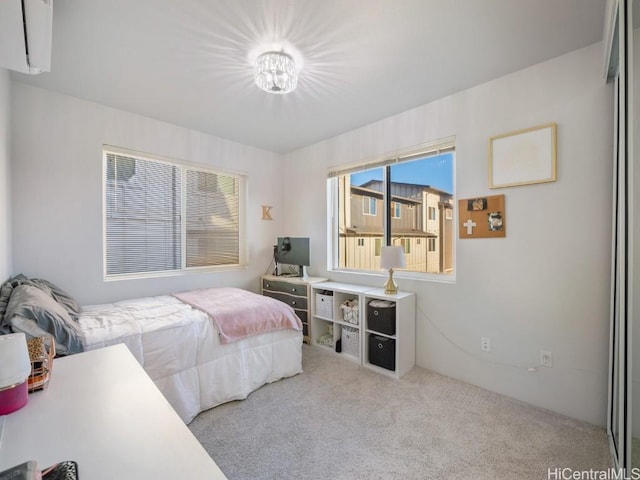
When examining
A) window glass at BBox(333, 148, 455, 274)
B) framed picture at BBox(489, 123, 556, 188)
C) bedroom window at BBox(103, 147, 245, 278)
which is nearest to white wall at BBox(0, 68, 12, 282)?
bedroom window at BBox(103, 147, 245, 278)

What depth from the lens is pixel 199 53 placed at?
193 cm

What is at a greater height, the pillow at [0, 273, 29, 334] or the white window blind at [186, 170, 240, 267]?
the white window blind at [186, 170, 240, 267]

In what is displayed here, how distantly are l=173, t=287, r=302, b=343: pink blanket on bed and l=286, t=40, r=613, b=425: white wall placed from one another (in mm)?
1339

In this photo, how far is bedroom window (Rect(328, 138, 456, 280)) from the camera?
2.71 metres

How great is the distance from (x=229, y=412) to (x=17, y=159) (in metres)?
2.65

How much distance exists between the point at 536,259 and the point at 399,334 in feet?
4.00

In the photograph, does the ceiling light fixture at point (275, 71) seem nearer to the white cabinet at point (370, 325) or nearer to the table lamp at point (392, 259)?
the table lamp at point (392, 259)

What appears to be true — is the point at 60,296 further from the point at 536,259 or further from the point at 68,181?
the point at 536,259

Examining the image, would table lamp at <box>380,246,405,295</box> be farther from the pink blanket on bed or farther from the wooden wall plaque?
the pink blanket on bed

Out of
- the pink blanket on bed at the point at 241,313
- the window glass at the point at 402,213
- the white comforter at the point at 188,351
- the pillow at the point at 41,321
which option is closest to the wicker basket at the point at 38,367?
the pillow at the point at 41,321

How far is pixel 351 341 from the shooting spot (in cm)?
293

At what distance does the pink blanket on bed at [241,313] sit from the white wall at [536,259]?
4.39 feet

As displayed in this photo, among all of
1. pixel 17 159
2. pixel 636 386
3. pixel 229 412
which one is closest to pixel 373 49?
pixel 636 386

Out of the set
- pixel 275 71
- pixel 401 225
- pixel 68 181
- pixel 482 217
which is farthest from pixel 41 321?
pixel 482 217
